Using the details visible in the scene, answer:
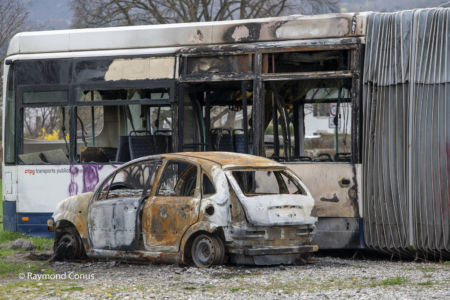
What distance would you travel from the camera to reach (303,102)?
1362 cm

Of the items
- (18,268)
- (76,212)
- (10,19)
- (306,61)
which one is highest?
(10,19)

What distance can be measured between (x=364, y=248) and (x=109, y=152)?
4598 mm

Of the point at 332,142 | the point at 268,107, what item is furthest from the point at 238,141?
the point at 332,142

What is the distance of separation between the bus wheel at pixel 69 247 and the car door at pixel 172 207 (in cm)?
139

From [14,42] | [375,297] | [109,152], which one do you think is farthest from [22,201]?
[375,297]

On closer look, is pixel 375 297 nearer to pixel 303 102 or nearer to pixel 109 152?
pixel 303 102

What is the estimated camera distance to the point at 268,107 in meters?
12.7

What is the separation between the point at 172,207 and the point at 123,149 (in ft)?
10.1

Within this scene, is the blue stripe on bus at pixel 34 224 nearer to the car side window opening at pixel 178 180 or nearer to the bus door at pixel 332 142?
the car side window opening at pixel 178 180

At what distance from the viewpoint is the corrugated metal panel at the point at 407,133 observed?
11.3 metres

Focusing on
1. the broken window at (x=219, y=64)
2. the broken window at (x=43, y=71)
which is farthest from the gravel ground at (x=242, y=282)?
the broken window at (x=43, y=71)

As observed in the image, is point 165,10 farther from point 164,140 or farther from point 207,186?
point 207,186

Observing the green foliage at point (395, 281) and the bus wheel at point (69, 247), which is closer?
the green foliage at point (395, 281)

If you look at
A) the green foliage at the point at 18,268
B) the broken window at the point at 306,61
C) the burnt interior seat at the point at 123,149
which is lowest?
the green foliage at the point at 18,268
